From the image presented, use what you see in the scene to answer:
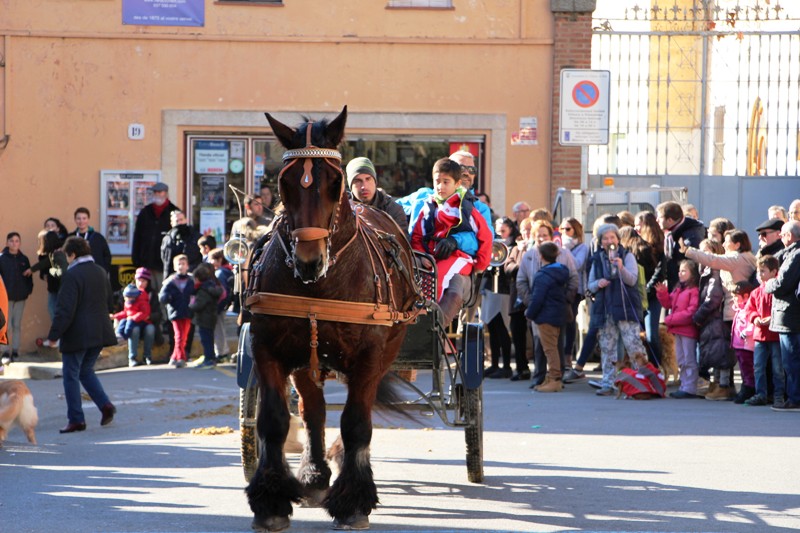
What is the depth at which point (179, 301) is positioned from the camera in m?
17.2

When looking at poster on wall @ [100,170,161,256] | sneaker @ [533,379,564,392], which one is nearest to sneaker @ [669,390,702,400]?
sneaker @ [533,379,564,392]

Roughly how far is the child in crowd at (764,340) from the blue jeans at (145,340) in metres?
8.35

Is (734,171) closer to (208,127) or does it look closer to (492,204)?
(492,204)

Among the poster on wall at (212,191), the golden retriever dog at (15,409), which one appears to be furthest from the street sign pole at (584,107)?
the golden retriever dog at (15,409)

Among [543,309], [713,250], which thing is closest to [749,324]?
[713,250]

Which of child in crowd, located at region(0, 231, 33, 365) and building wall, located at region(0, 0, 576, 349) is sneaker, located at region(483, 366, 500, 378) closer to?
building wall, located at region(0, 0, 576, 349)

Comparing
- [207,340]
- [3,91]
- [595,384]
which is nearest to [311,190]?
[595,384]

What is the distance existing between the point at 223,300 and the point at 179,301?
2.07ft

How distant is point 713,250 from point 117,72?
33.3 ft

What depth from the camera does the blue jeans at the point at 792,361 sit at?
12.8 metres

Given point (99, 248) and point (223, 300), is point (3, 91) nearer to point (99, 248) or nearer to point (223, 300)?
point (99, 248)

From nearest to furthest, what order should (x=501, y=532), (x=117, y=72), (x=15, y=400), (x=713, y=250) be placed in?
(x=501, y=532)
(x=15, y=400)
(x=713, y=250)
(x=117, y=72)

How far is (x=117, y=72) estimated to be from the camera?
20.1 metres

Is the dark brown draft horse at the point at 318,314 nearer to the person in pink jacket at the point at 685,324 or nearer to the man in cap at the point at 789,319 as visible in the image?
the man in cap at the point at 789,319
